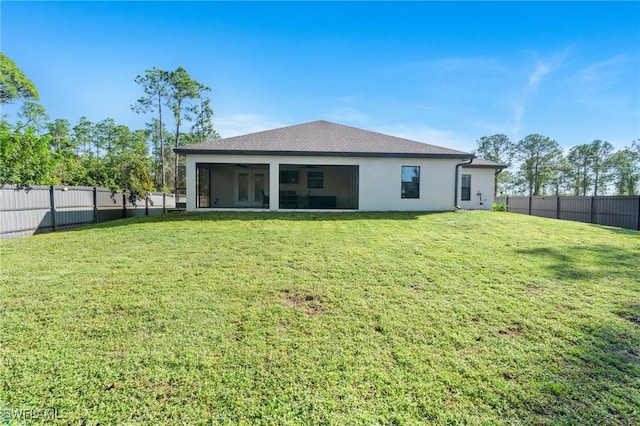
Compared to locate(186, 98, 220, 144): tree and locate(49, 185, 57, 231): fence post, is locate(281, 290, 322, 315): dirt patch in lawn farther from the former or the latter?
locate(186, 98, 220, 144): tree

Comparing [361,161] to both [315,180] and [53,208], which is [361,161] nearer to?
[315,180]

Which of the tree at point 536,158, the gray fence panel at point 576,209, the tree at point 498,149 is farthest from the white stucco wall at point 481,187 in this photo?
the tree at point 536,158

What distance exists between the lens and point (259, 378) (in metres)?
2.47

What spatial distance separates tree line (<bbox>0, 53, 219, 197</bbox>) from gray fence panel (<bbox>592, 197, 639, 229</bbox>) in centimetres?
2123

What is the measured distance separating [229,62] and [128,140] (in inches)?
1176

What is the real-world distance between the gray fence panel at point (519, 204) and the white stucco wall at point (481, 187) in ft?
10.2

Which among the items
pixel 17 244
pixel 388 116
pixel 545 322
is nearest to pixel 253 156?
pixel 17 244

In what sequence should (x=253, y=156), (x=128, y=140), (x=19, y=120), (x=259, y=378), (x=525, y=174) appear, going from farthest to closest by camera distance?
(x=525, y=174) < (x=128, y=140) < (x=19, y=120) < (x=253, y=156) < (x=259, y=378)

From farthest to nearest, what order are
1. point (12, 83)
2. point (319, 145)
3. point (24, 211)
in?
point (12, 83), point (319, 145), point (24, 211)

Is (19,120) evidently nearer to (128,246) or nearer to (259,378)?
(128,246)

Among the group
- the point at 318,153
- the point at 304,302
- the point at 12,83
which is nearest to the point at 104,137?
the point at 12,83

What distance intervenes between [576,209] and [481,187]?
14.0 feet

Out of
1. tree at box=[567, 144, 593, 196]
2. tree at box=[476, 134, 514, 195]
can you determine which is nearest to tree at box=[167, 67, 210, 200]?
tree at box=[476, 134, 514, 195]

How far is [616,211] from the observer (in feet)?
40.1
